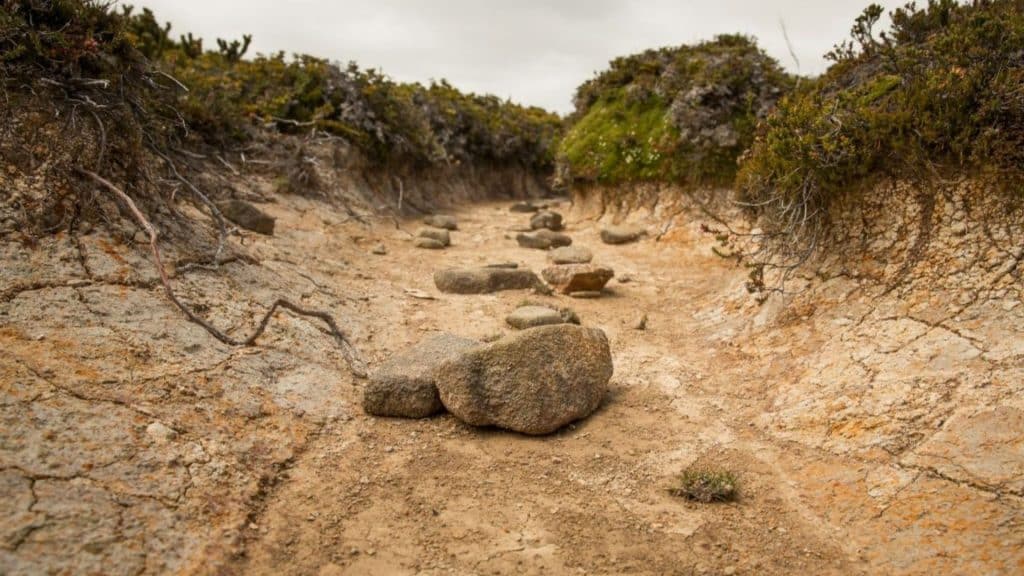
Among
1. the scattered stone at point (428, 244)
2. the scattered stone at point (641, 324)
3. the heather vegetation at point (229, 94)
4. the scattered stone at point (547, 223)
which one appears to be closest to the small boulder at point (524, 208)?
the heather vegetation at point (229, 94)

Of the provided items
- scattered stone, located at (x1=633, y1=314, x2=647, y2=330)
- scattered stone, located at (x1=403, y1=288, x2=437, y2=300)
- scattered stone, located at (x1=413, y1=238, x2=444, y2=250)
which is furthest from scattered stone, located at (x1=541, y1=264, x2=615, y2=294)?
scattered stone, located at (x1=413, y1=238, x2=444, y2=250)

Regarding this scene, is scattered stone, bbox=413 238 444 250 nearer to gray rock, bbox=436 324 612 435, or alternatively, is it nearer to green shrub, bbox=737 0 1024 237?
green shrub, bbox=737 0 1024 237

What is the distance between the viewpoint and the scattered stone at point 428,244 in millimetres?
10305

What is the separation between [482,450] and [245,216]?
5.21m

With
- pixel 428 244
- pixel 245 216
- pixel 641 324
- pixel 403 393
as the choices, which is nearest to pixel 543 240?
pixel 428 244

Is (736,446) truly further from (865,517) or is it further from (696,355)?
(696,355)

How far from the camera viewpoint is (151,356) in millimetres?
4051

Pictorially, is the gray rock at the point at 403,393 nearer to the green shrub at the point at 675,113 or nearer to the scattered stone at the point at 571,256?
the scattered stone at the point at 571,256

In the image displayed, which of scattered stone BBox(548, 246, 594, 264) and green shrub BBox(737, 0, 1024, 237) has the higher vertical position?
green shrub BBox(737, 0, 1024, 237)

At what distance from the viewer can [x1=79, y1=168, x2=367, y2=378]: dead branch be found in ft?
15.0

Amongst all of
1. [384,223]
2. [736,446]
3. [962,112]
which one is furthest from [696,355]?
[384,223]

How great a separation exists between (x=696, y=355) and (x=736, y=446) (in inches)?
66.0

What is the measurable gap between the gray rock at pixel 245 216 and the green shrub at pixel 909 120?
5.98 m

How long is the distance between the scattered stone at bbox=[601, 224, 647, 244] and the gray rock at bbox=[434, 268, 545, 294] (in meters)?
3.21
